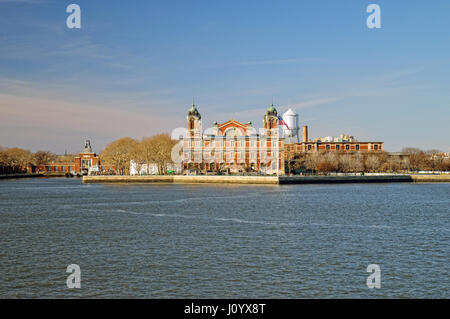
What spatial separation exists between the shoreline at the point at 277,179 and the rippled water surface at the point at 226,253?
5607 centimetres

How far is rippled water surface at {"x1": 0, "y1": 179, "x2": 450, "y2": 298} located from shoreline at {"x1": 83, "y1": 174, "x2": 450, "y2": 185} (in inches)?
2207

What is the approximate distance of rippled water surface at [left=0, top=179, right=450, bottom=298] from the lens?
66.8 ft

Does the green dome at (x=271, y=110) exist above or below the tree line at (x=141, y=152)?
above

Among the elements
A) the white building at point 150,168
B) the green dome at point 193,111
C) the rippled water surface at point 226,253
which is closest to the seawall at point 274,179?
the white building at point 150,168

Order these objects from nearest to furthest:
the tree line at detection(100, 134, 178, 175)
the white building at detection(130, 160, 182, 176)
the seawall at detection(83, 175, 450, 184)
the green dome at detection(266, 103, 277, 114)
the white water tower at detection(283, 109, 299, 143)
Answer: the seawall at detection(83, 175, 450, 184) < the tree line at detection(100, 134, 178, 175) < the white building at detection(130, 160, 182, 176) < the green dome at detection(266, 103, 277, 114) < the white water tower at detection(283, 109, 299, 143)

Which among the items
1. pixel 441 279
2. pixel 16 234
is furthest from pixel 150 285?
A: pixel 16 234

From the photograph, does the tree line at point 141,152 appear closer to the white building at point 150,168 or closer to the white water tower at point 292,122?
the white building at point 150,168

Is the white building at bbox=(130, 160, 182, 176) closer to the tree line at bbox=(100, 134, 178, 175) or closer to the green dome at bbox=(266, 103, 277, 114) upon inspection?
the tree line at bbox=(100, 134, 178, 175)

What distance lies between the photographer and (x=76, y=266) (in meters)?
23.6

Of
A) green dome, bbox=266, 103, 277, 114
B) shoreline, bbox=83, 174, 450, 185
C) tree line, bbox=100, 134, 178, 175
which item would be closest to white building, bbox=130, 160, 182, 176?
tree line, bbox=100, 134, 178, 175

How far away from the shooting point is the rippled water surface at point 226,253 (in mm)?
20359
